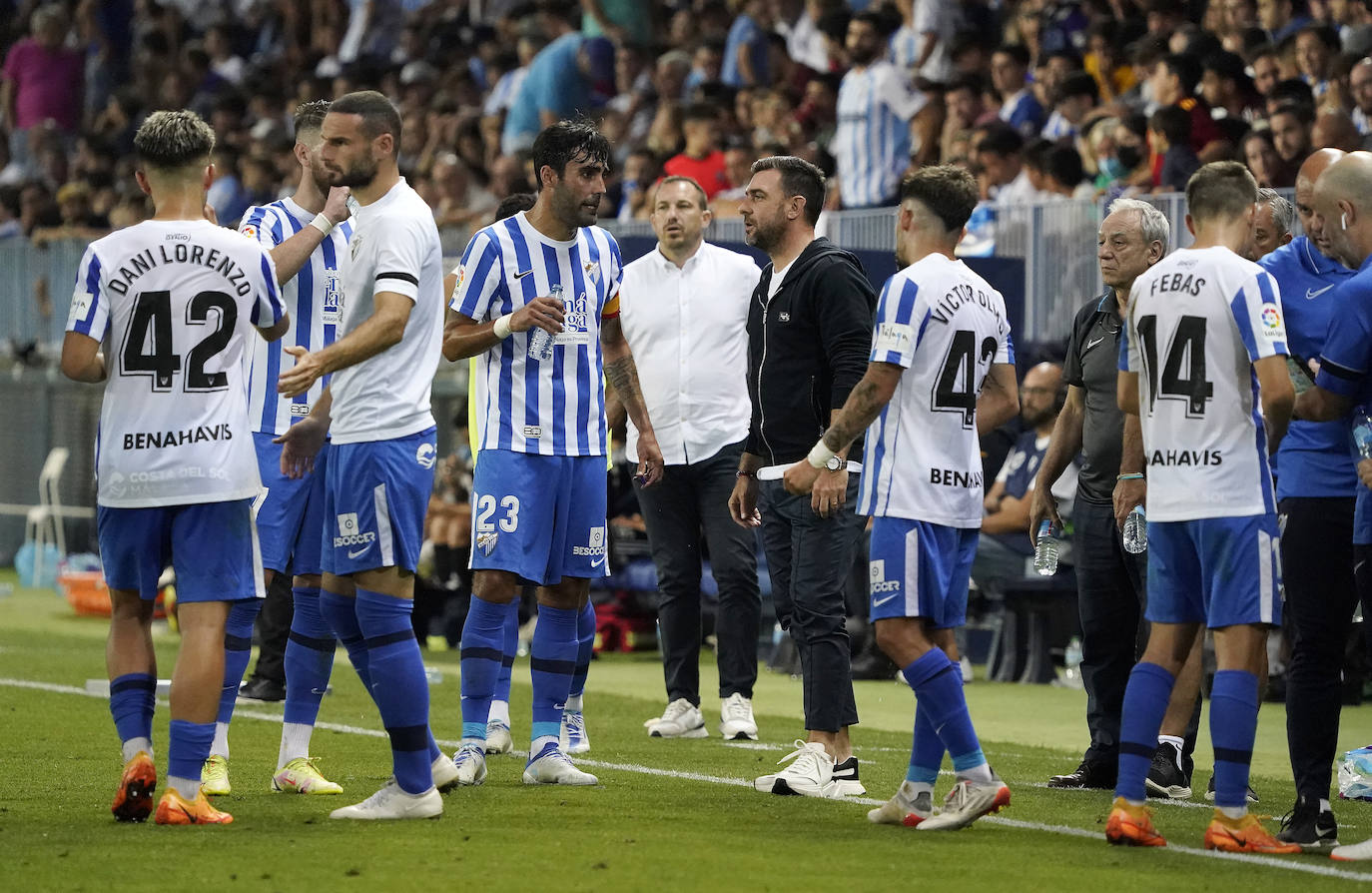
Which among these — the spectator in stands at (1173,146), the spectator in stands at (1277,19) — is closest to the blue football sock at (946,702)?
the spectator in stands at (1173,146)

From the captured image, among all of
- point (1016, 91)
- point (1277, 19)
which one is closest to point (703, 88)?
point (1016, 91)

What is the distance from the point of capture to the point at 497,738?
8391mm

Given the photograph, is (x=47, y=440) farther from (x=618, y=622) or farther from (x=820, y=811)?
(x=820, y=811)

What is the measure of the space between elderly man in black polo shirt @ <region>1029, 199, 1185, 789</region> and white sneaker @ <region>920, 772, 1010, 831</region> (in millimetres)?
1493

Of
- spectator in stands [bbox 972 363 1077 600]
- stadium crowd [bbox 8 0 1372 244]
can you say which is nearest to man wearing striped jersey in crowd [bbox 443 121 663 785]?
spectator in stands [bbox 972 363 1077 600]

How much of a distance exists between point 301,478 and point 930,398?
2.35m

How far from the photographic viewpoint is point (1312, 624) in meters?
6.38

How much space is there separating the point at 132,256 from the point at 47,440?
50.2ft

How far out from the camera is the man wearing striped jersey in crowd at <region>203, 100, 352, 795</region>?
7.00 metres

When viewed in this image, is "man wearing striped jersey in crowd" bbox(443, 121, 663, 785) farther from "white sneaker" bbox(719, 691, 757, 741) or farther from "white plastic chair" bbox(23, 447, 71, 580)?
"white plastic chair" bbox(23, 447, 71, 580)

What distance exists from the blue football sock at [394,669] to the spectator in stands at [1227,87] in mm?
8972

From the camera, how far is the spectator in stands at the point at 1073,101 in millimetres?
14742

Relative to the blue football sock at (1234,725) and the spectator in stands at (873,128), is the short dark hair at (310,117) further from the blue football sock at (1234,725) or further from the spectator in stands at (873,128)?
the spectator in stands at (873,128)

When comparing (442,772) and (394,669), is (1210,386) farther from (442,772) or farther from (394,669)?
(442,772)
